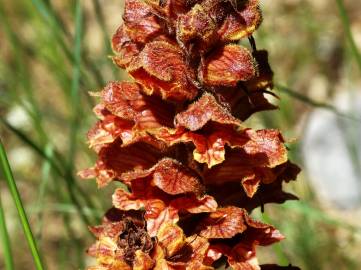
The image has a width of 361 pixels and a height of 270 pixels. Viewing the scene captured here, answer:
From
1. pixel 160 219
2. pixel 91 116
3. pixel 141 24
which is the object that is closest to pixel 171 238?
pixel 160 219

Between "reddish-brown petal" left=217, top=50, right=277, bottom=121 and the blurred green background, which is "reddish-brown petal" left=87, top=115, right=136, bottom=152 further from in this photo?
the blurred green background

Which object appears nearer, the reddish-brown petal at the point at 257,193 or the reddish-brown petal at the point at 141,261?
the reddish-brown petal at the point at 141,261

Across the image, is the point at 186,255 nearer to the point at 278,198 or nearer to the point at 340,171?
the point at 278,198

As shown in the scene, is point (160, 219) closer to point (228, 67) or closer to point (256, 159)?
point (256, 159)

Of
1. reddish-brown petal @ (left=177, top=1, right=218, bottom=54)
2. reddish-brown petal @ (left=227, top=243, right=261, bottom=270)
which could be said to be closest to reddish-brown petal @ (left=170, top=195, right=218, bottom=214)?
reddish-brown petal @ (left=227, top=243, right=261, bottom=270)

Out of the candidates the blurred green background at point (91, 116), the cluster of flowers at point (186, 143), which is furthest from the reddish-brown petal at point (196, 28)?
the blurred green background at point (91, 116)

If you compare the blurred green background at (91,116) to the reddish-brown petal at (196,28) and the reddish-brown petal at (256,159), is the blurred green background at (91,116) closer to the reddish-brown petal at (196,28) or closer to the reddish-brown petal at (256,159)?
the reddish-brown petal at (256,159)

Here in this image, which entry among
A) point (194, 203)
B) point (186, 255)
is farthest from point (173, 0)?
point (186, 255)

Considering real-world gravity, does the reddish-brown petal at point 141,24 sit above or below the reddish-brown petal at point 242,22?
above
